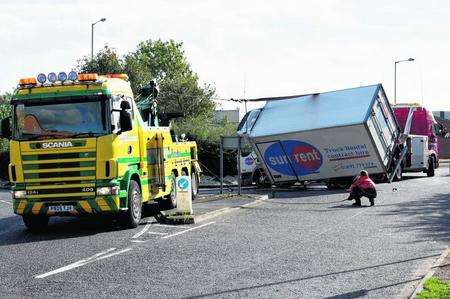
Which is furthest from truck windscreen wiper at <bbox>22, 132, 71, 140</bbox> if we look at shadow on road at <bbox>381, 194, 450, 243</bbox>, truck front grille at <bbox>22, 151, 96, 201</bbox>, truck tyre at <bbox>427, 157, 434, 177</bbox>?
truck tyre at <bbox>427, 157, 434, 177</bbox>

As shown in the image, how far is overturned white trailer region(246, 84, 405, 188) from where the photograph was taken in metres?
23.6

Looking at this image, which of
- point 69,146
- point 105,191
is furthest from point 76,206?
point 69,146

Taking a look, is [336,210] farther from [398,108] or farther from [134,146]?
[398,108]

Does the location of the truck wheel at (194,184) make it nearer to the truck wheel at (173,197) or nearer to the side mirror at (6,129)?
the truck wheel at (173,197)

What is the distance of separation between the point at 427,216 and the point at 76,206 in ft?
27.2

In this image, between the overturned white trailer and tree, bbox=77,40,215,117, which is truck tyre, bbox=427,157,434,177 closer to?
the overturned white trailer

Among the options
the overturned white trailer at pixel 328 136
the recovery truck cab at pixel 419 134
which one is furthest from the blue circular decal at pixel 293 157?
the recovery truck cab at pixel 419 134

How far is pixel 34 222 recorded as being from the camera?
14477 mm

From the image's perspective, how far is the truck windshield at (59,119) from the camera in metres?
13.5

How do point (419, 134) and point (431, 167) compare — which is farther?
point (431, 167)

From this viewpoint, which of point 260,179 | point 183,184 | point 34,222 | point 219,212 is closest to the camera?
point 34,222

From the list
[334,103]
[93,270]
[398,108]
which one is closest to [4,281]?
[93,270]

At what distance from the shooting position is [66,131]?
13.5 m

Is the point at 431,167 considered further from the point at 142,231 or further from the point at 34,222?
the point at 34,222
